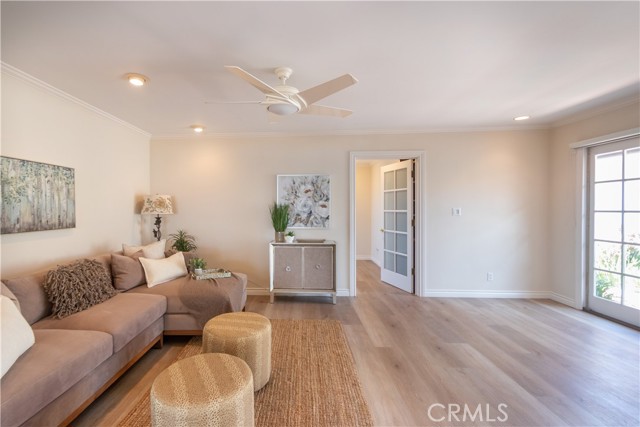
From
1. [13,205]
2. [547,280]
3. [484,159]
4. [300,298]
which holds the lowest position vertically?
[300,298]

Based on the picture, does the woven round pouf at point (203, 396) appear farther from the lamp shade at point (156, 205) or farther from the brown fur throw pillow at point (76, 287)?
the lamp shade at point (156, 205)

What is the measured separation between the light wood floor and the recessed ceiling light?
2.35 m

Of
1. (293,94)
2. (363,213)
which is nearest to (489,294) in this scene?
(363,213)

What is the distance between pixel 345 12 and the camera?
148cm

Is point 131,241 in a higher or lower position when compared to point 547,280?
higher

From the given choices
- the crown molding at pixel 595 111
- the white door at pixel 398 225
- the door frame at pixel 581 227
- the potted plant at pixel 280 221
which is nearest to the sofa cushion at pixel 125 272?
the potted plant at pixel 280 221

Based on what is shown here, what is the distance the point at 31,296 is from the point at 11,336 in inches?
29.7

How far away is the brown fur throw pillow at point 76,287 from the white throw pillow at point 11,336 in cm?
56

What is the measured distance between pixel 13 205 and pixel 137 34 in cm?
176

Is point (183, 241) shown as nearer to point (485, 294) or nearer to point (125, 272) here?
point (125, 272)

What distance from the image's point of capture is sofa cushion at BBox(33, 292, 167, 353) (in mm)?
1777

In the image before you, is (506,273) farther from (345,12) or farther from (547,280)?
(345,12)

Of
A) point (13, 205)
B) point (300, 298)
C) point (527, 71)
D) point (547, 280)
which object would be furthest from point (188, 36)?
point (547, 280)

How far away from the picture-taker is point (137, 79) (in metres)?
2.18
